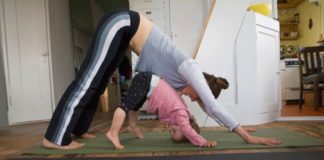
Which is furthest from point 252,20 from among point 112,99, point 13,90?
point 112,99

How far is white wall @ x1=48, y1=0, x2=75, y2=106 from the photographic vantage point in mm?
4180

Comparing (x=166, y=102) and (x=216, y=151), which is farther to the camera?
(x=166, y=102)

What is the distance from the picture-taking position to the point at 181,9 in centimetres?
399

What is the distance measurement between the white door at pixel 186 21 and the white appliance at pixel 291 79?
2480 millimetres

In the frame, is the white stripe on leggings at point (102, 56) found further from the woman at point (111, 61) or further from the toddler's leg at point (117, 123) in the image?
the toddler's leg at point (117, 123)

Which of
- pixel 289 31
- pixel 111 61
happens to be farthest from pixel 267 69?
pixel 289 31

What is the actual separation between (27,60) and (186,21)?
2240 mm

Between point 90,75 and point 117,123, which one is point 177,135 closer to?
point 117,123

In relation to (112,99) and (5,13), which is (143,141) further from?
(112,99)

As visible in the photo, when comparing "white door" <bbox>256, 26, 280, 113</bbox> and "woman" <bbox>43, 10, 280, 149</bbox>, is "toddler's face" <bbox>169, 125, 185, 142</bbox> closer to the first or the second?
"woman" <bbox>43, 10, 280, 149</bbox>

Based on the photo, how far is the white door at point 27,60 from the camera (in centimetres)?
383

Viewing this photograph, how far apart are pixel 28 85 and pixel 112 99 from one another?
7.78ft

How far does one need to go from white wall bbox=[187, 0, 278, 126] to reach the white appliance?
3.20 m

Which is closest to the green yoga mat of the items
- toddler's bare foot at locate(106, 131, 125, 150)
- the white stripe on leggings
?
toddler's bare foot at locate(106, 131, 125, 150)
